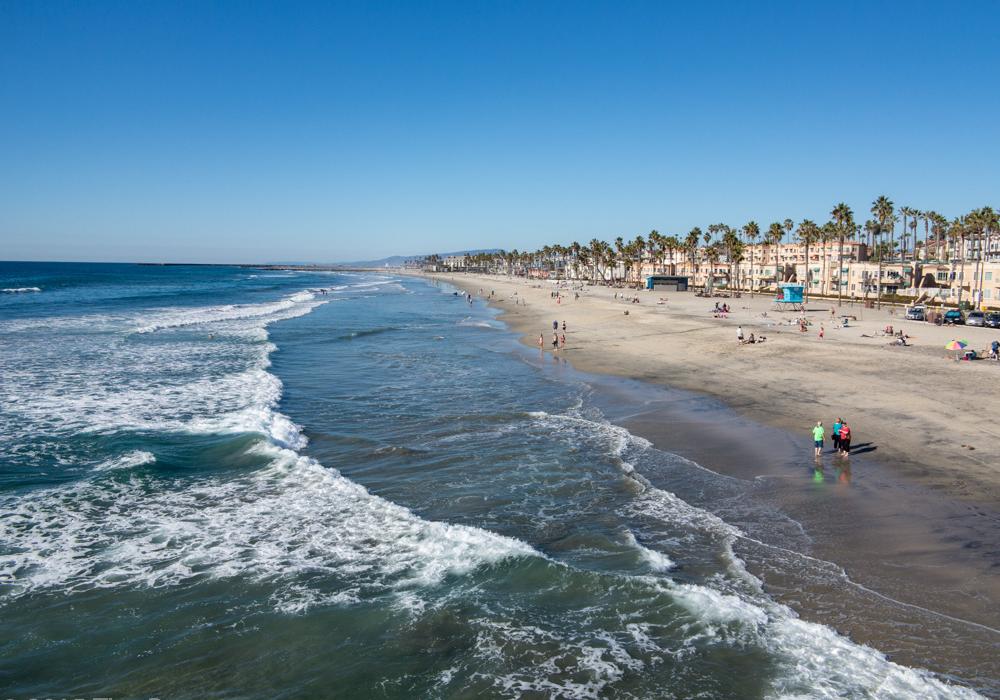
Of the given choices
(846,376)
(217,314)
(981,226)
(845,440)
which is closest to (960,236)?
(981,226)

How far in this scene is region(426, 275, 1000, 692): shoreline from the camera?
33.8ft

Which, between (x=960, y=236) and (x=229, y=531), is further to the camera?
(x=960, y=236)

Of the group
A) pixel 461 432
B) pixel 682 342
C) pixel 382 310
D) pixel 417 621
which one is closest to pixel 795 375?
pixel 682 342

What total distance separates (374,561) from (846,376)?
83.3 ft

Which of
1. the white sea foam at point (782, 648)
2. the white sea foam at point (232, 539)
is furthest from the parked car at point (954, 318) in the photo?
the white sea foam at point (232, 539)

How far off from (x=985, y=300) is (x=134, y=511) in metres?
77.5

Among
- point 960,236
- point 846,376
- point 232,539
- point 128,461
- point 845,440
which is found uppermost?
point 960,236

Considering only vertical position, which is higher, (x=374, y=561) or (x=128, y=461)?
(x=128, y=461)

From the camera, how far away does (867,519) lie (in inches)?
569

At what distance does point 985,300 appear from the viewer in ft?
216

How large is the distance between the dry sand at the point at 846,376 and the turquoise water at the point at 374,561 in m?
6.51

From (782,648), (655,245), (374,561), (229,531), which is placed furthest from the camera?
(655,245)

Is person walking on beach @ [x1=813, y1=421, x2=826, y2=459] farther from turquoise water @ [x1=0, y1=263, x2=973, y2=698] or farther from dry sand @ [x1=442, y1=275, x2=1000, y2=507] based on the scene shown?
turquoise water @ [x1=0, y1=263, x2=973, y2=698]

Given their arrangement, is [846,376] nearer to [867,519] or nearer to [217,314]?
[867,519]
